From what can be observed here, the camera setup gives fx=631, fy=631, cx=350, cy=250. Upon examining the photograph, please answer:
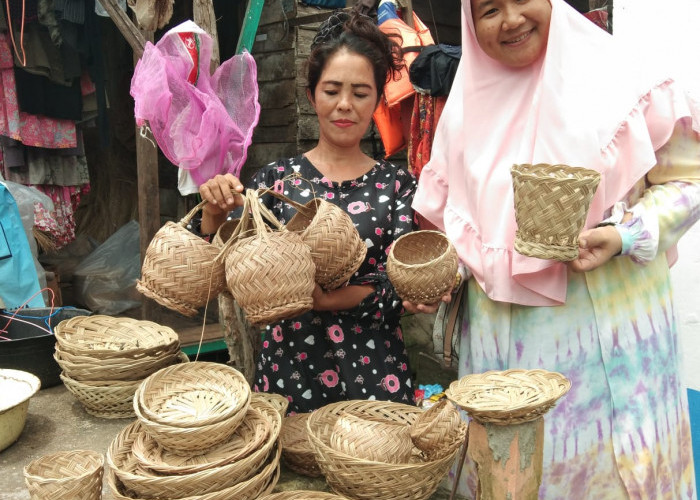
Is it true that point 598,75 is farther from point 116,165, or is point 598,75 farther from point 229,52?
point 116,165

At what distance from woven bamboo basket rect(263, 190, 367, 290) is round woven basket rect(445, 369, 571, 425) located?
477 mm

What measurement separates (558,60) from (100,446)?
1.71 metres

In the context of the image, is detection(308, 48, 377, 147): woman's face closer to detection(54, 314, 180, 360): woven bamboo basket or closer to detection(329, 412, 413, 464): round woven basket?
detection(54, 314, 180, 360): woven bamboo basket

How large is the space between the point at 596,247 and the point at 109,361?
1432mm

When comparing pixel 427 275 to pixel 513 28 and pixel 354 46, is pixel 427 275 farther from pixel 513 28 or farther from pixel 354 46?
pixel 354 46

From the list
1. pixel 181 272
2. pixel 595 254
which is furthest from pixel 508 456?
pixel 181 272

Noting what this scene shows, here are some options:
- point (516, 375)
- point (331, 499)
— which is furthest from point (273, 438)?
point (516, 375)

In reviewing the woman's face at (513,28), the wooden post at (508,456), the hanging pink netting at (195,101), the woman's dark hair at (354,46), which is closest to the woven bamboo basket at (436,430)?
the wooden post at (508,456)

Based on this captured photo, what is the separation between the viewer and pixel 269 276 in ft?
4.72

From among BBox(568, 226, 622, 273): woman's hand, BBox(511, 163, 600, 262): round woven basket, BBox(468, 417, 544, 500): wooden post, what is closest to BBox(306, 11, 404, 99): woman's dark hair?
BBox(511, 163, 600, 262): round woven basket

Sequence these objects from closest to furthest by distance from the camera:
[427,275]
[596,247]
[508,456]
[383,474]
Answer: [508,456]
[383,474]
[596,247]
[427,275]

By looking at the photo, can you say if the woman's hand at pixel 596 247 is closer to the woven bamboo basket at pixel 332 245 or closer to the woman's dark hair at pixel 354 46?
the woven bamboo basket at pixel 332 245

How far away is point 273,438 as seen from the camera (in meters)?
1.45

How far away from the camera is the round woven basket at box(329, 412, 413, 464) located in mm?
1388
